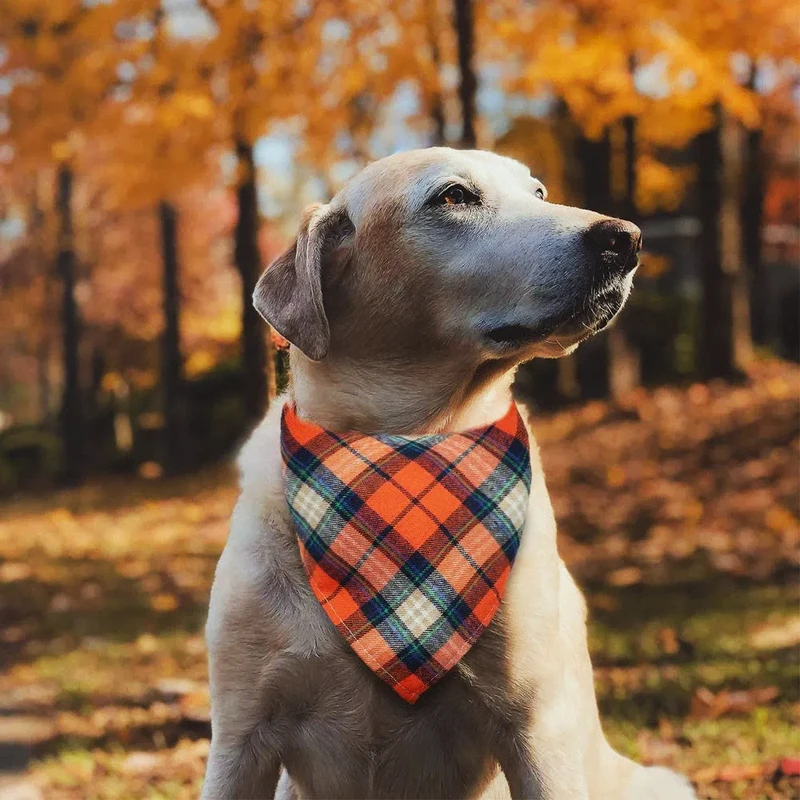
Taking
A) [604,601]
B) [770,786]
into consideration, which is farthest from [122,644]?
[770,786]

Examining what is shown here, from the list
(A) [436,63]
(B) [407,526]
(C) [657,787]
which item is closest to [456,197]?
(B) [407,526]

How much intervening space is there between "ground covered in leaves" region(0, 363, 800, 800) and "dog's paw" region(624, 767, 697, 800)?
949 millimetres

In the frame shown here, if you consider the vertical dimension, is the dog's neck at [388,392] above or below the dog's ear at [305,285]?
below

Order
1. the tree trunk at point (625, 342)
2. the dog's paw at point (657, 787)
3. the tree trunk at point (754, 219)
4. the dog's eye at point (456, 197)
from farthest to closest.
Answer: the tree trunk at point (754, 219) < the tree trunk at point (625, 342) < the dog's paw at point (657, 787) < the dog's eye at point (456, 197)

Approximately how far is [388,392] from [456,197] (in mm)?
529

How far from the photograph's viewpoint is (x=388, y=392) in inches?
109

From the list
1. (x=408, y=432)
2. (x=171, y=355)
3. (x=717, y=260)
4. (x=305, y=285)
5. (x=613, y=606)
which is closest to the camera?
(x=305, y=285)

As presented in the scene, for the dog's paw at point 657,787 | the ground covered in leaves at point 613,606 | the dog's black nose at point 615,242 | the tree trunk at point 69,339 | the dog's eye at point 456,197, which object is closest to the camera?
the dog's black nose at point 615,242

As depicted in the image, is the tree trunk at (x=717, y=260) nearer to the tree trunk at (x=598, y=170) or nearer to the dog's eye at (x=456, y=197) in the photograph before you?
the tree trunk at (x=598, y=170)

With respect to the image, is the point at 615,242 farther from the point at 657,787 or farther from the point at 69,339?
the point at 69,339

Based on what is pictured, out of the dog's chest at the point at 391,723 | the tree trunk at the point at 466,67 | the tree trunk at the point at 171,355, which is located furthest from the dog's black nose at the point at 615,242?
the tree trunk at the point at 171,355

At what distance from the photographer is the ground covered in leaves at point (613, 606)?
183 inches

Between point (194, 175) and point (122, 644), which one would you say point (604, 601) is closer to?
point (122, 644)

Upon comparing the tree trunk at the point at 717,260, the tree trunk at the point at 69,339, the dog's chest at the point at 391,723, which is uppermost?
the dog's chest at the point at 391,723
